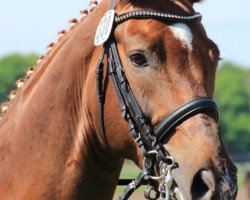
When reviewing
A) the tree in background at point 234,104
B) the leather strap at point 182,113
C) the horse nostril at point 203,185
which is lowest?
the tree in background at point 234,104

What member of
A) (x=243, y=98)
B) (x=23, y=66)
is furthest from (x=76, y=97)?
(x=243, y=98)

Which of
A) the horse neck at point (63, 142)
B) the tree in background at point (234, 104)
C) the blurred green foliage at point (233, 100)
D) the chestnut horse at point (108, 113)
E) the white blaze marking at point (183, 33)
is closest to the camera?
the chestnut horse at point (108, 113)

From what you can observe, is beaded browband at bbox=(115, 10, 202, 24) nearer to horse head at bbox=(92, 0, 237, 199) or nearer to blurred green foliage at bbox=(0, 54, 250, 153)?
horse head at bbox=(92, 0, 237, 199)

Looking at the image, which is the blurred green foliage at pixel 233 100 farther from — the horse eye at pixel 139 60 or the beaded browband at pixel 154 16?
the horse eye at pixel 139 60

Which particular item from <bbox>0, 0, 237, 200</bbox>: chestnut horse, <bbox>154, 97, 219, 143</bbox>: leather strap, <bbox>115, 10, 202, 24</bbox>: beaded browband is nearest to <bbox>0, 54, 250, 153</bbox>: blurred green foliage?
<bbox>0, 0, 237, 200</bbox>: chestnut horse

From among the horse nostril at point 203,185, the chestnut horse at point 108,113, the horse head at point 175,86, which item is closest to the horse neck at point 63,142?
the chestnut horse at point 108,113

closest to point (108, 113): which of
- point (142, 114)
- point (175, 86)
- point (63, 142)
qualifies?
point (142, 114)

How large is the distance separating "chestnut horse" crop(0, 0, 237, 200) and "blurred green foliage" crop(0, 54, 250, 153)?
224 ft

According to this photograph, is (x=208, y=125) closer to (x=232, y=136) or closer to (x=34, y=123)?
(x=34, y=123)

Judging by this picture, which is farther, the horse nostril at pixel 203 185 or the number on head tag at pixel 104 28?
the number on head tag at pixel 104 28

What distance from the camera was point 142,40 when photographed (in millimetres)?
5441

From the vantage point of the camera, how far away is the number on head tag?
18.7 ft

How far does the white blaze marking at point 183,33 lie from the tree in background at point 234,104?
7648 centimetres

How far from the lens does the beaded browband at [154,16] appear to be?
5.52 m
